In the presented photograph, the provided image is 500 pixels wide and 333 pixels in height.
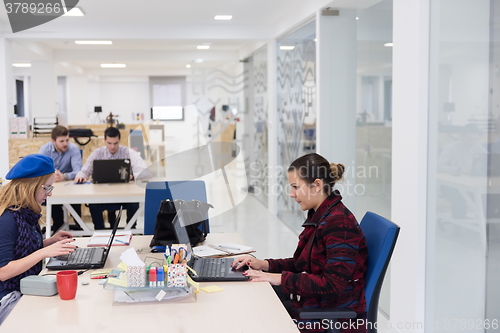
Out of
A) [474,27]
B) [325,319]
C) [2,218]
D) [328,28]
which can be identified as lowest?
[325,319]

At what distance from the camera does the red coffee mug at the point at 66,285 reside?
6.17 feet

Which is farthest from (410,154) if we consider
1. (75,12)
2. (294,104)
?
(75,12)

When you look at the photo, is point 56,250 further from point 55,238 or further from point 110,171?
point 110,171

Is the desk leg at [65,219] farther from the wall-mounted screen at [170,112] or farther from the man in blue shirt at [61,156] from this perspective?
the wall-mounted screen at [170,112]

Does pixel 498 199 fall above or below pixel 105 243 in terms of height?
above

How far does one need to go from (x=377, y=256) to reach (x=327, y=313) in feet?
1.03

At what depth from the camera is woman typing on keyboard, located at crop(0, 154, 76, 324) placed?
83.4 inches

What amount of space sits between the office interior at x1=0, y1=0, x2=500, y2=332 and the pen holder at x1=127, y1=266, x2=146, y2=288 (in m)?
1.68

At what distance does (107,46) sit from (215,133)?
292cm

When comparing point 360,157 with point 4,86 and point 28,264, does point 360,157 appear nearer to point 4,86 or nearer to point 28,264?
point 28,264

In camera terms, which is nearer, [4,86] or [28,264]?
[28,264]

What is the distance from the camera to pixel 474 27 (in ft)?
8.26

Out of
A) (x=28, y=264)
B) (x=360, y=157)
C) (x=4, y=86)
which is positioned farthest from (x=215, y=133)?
(x=28, y=264)

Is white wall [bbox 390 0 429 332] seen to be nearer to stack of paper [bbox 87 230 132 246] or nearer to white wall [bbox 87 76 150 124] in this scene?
stack of paper [bbox 87 230 132 246]
